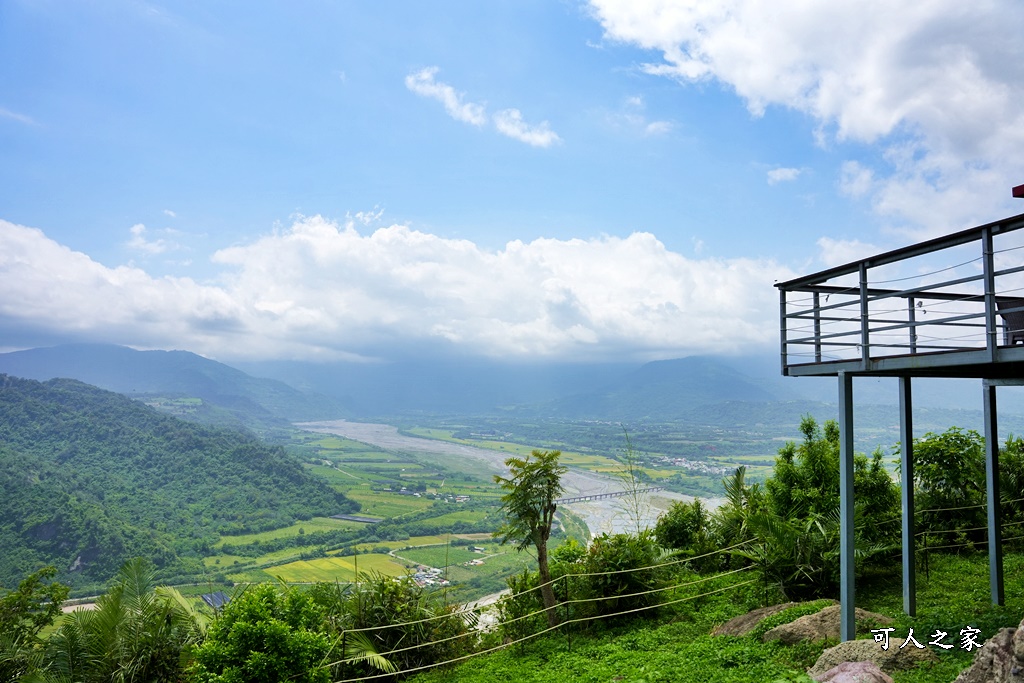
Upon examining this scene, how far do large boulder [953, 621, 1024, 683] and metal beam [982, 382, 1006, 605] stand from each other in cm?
236

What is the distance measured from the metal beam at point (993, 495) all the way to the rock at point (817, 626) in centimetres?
110

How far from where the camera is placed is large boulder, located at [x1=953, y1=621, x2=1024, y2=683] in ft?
10.5

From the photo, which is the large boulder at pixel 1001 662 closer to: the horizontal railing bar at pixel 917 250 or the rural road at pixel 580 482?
the horizontal railing bar at pixel 917 250

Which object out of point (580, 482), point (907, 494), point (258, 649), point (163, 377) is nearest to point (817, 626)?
point (907, 494)

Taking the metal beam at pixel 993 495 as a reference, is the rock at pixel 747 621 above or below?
below

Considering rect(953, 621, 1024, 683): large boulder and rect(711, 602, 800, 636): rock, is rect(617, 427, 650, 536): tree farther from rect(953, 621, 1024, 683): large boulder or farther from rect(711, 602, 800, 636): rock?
rect(953, 621, 1024, 683): large boulder

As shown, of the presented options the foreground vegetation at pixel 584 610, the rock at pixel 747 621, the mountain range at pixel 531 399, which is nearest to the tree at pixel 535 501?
the foreground vegetation at pixel 584 610

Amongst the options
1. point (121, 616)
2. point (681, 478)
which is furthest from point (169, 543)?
point (121, 616)

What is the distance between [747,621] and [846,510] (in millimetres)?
1638

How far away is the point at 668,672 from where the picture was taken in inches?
200

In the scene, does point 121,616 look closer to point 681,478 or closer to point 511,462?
point 511,462

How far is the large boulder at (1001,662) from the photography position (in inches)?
126

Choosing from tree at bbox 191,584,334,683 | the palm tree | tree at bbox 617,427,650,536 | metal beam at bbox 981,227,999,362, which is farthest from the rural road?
the palm tree

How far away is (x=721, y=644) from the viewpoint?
5.59 m
